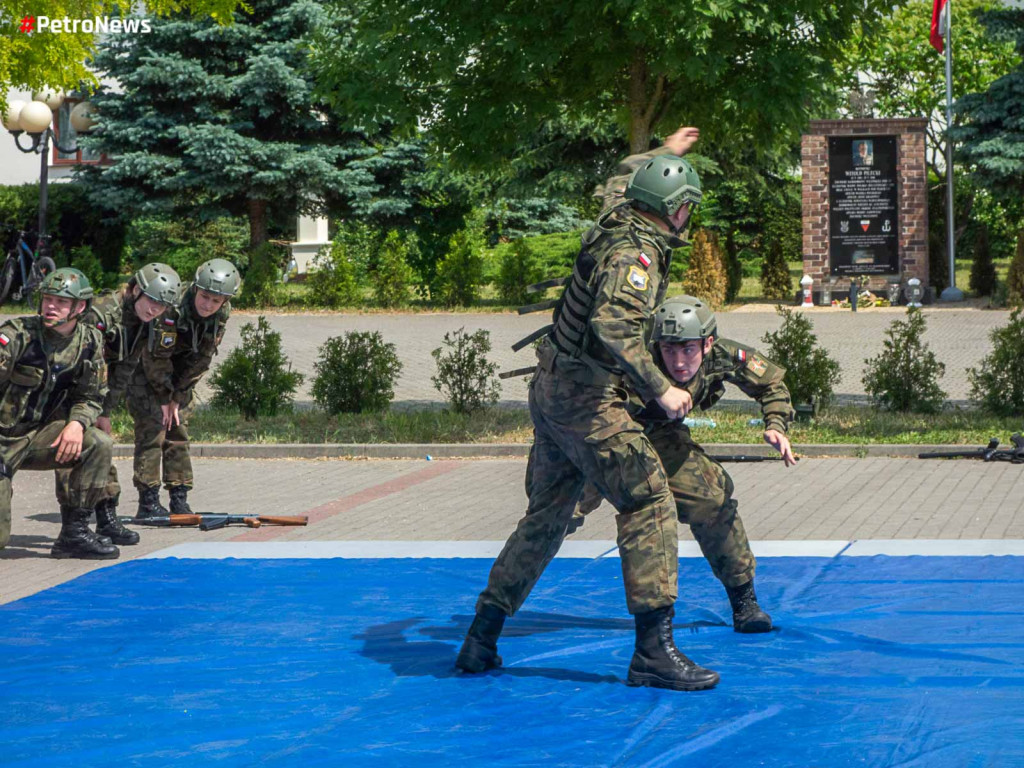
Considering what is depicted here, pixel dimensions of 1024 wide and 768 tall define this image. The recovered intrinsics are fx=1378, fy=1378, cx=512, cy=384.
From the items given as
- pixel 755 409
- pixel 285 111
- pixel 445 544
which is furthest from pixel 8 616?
pixel 285 111

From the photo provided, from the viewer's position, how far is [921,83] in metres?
43.6

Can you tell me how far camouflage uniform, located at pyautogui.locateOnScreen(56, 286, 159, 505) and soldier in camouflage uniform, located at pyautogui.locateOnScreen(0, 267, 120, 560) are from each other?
1.13 feet

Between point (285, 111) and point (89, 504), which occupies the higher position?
point (285, 111)

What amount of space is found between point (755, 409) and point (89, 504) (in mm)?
8372

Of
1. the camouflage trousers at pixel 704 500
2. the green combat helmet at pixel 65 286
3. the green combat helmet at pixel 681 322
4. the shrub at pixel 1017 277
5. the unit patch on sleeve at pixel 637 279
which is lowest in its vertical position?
the camouflage trousers at pixel 704 500

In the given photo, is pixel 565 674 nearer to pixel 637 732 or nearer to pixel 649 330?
pixel 637 732

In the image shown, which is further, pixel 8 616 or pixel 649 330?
pixel 8 616

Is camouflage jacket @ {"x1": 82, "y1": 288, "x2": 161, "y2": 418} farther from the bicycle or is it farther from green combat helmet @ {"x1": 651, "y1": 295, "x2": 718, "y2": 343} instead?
the bicycle

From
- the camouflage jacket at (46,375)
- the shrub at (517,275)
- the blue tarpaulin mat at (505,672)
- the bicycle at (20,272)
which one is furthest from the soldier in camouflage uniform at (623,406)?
the shrub at (517,275)

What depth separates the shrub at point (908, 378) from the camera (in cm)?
1363

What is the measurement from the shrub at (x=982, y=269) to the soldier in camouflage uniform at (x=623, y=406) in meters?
26.1

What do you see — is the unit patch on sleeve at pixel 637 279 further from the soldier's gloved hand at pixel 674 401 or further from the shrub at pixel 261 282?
the shrub at pixel 261 282

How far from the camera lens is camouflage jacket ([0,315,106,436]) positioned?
784cm

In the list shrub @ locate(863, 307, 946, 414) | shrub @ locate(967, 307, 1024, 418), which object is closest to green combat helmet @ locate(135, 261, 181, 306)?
shrub @ locate(863, 307, 946, 414)
